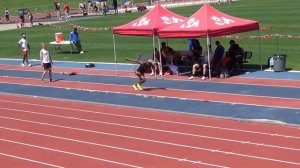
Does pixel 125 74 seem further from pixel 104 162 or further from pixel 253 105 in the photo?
pixel 104 162

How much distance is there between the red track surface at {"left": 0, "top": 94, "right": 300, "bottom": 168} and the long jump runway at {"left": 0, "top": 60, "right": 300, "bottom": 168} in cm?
2

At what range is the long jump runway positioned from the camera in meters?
12.5

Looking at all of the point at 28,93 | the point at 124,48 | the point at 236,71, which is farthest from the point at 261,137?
the point at 124,48

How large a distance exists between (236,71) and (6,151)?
1160 centimetres

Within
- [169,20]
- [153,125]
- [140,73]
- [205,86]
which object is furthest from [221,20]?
[153,125]

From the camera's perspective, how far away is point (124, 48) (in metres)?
32.4

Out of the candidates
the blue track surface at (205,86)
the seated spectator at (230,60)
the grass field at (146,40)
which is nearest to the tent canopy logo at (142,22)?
the blue track surface at (205,86)

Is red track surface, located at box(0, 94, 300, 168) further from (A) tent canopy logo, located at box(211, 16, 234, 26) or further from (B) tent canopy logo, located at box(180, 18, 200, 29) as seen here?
(A) tent canopy logo, located at box(211, 16, 234, 26)

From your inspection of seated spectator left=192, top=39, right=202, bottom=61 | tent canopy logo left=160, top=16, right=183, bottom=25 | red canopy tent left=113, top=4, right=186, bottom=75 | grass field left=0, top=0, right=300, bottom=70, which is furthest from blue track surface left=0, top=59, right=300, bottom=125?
grass field left=0, top=0, right=300, bottom=70

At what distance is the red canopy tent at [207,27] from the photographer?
21453mm

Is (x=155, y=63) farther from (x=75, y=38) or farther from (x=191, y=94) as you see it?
(x=75, y=38)

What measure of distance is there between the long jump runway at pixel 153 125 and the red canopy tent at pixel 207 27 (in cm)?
178

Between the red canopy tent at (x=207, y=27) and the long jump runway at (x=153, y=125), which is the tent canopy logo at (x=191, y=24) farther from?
the long jump runway at (x=153, y=125)

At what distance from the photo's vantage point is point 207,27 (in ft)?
70.6
